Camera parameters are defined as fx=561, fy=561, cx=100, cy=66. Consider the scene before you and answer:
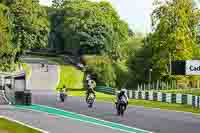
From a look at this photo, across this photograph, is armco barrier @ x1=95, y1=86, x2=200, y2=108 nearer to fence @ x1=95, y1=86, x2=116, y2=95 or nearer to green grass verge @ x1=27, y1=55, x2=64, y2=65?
fence @ x1=95, y1=86, x2=116, y2=95

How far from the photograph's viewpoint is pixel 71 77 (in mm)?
92750

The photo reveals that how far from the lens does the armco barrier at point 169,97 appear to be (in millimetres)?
44125

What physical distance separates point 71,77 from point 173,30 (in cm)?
2748

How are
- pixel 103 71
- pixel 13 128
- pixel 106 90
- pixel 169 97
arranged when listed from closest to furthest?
pixel 13 128 → pixel 169 97 → pixel 106 90 → pixel 103 71

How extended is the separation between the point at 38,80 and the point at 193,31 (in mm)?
28107

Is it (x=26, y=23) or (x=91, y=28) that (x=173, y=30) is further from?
(x=91, y=28)

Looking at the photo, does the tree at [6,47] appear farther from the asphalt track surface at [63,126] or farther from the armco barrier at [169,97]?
the asphalt track surface at [63,126]

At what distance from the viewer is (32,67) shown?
9725cm

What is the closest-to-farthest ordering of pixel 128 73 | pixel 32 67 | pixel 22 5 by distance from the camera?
1. pixel 128 73
2. pixel 22 5
3. pixel 32 67

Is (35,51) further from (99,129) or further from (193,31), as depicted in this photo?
(99,129)

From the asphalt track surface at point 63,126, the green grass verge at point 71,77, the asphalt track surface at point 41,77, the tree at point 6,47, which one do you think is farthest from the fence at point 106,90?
the asphalt track surface at point 63,126

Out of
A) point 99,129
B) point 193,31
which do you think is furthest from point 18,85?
point 193,31

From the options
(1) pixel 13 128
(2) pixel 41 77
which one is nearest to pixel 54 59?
(2) pixel 41 77

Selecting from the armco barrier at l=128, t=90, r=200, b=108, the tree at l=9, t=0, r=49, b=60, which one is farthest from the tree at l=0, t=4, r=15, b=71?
the armco barrier at l=128, t=90, r=200, b=108
